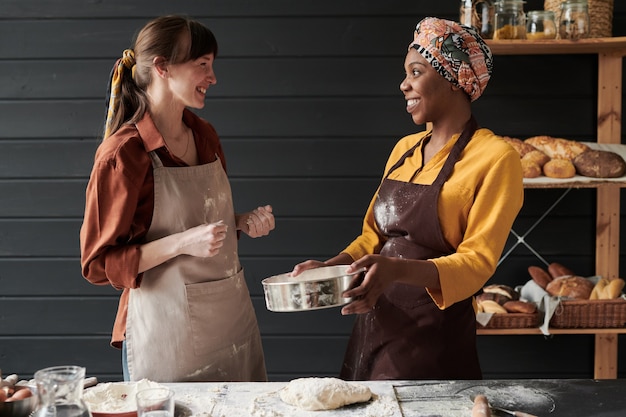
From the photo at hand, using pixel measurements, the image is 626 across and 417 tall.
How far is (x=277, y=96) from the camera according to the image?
326cm

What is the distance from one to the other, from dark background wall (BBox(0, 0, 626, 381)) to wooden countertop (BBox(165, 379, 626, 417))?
1531 millimetres

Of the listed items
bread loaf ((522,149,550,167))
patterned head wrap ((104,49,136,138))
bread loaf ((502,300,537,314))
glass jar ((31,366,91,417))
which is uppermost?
patterned head wrap ((104,49,136,138))

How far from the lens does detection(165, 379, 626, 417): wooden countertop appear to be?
1.60 m

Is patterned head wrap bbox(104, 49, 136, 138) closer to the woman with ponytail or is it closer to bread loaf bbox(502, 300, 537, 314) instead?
the woman with ponytail

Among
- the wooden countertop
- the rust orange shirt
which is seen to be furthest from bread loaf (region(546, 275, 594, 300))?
the rust orange shirt

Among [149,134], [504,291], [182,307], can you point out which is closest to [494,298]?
[504,291]

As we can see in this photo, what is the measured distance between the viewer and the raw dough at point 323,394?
161 centimetres

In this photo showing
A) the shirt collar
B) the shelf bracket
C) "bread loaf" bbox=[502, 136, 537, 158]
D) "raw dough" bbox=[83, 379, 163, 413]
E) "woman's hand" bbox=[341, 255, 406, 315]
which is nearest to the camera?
"raw dough" bbox=[83, 379, 163, 413]

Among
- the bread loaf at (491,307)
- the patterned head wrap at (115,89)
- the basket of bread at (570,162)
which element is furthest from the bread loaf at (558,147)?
the patterned head wrap at (115,89)

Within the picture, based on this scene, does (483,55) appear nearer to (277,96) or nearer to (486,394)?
(486,394)

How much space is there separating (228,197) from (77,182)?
1367 mm

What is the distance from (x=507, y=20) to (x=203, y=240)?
164cm

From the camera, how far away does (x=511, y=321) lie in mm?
2852

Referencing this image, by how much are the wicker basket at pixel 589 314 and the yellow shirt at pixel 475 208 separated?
1040 millimetres
